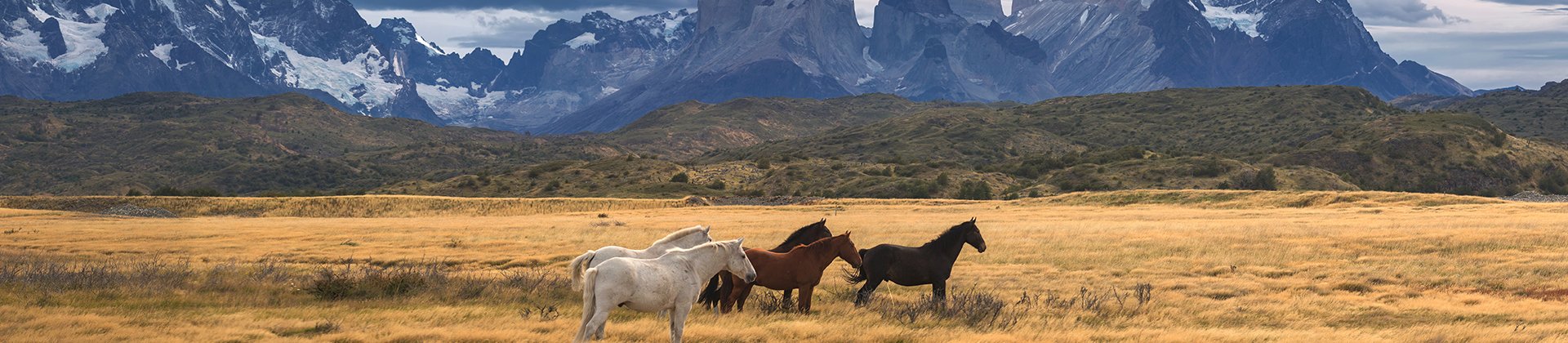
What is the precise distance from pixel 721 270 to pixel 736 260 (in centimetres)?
145

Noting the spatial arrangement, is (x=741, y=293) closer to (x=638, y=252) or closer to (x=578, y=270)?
Result: (x=638, y=252)

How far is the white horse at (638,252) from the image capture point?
17250mm

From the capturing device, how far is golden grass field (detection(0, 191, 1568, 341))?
57.4 ft

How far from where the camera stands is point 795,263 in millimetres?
19000

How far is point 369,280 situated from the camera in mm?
22219

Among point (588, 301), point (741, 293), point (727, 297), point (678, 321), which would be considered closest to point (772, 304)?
point (741, 293)

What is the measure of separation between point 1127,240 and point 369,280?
24385 millimetres

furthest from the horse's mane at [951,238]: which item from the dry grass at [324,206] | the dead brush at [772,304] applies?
the dry grass at [324,206]

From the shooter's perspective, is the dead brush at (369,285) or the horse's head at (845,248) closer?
the horse's head at (845,248)

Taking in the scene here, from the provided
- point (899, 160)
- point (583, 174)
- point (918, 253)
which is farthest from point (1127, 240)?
point (899, 160)

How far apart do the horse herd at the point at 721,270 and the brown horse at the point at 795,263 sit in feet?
0.05

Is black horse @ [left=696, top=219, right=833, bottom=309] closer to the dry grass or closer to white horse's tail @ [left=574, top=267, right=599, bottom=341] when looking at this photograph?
white horse's tail @ [left=574, top=267, right=599, bottom=341]

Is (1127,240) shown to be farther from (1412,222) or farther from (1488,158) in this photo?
(1488,158)

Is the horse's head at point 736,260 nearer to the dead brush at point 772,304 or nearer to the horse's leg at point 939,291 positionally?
the dead brush at point 772,304
